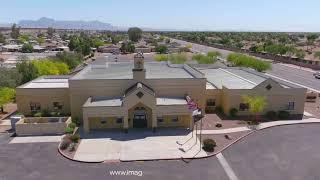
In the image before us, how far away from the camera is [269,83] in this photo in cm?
4925

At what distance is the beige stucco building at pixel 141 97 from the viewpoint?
4188cm

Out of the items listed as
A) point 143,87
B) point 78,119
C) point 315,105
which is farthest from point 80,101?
point 315,105

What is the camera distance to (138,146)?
37.4 meters

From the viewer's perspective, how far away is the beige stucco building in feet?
137

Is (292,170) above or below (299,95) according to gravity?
below

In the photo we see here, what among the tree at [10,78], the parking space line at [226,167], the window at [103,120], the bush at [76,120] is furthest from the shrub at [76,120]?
the parking space line at [226,167]

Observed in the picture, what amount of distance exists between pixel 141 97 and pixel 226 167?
14.4 meters

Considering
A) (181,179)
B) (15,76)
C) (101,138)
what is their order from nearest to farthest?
1. (181,179)
2. (101,138)
3. (15,76)

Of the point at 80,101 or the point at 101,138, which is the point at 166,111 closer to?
the point at 101,138

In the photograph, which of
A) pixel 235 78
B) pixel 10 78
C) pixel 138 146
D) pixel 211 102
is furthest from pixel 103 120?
pixel 10 78

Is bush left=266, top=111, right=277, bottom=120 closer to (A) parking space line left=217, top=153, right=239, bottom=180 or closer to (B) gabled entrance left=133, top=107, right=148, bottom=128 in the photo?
(A) parking space line left=217, top=153, right=239, bottom=180

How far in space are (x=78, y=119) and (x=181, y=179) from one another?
2031 cm

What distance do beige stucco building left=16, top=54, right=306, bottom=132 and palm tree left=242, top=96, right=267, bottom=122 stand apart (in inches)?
55.8

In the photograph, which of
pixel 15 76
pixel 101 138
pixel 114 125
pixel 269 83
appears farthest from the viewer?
pixel 15 76
